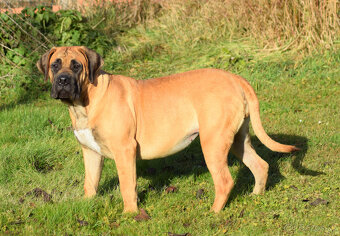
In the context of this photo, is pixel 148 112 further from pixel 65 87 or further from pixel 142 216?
pixel 142 216

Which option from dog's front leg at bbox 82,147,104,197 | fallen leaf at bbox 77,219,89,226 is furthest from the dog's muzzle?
fallen leaf at bbox 77,219,89,226

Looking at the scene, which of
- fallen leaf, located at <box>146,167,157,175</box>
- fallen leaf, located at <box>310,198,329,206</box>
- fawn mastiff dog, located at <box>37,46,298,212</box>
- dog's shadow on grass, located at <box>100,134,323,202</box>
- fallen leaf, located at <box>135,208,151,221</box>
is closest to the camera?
fallen leaf, located at <box>135,208,151,221</box>

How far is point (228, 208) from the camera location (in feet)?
16.6

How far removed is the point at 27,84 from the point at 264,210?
20.6 ft

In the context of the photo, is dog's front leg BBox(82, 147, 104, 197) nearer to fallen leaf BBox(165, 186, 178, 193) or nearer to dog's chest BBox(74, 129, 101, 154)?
A: dog's chest BBox(74, 129, 101, 154)

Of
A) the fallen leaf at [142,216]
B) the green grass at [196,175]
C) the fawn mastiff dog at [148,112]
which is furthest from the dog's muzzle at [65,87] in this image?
the fallen leaf at [142,216]

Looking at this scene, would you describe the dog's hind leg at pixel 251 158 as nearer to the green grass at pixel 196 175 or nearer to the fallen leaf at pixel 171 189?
the green grass at pixel 196 175

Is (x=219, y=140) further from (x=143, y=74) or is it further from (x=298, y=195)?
(x=143, y=74)

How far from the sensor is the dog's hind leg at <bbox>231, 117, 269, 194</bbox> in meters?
5.44

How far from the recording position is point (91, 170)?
5.39 meters

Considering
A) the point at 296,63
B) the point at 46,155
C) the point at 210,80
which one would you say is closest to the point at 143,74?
the point at 296,63

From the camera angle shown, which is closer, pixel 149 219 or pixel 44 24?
pixel 149 219

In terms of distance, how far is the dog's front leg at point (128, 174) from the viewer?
4867 mm

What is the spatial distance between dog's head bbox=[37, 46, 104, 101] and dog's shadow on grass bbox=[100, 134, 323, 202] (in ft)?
4.46
